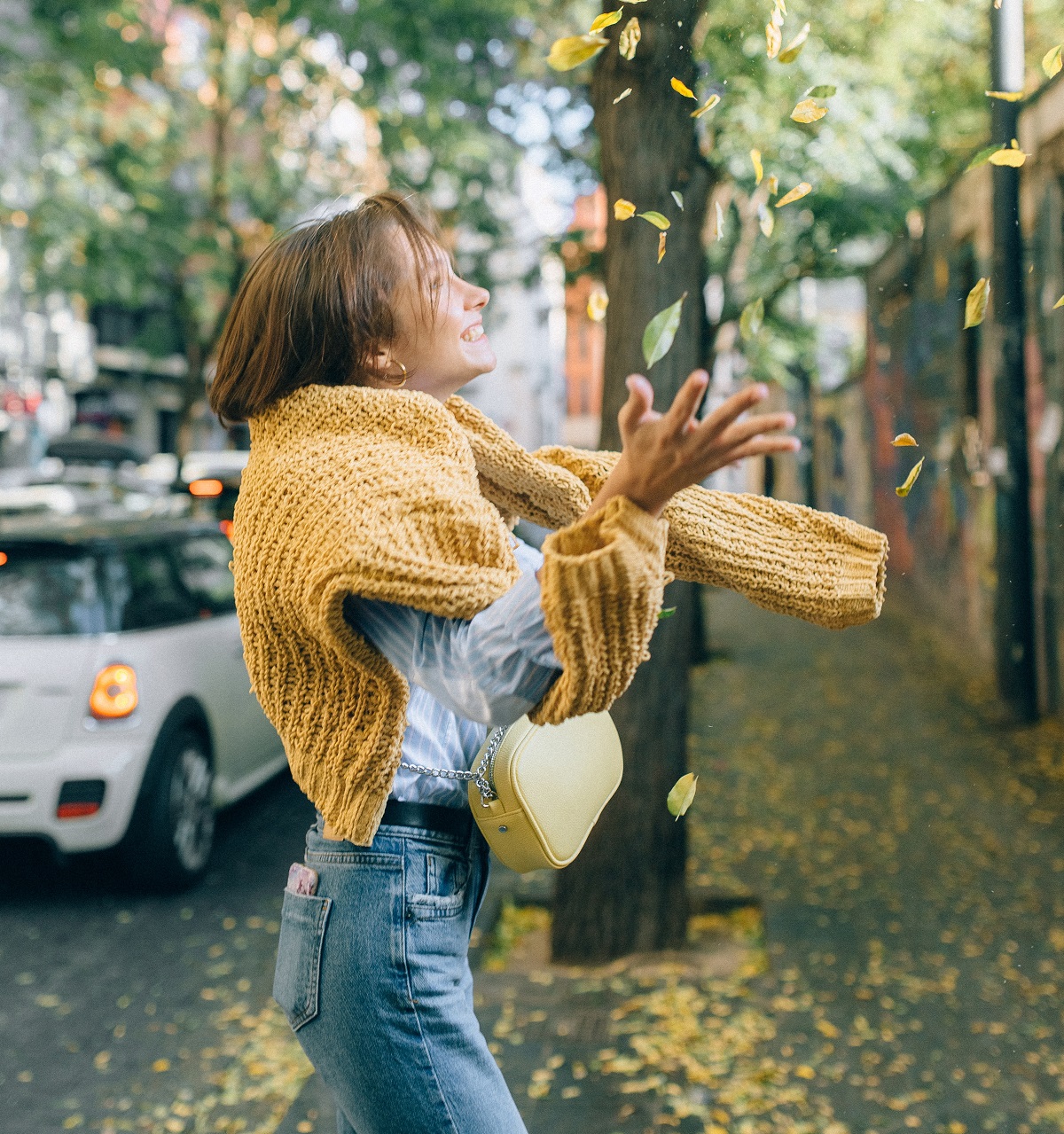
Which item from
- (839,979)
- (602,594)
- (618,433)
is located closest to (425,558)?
(602,594)

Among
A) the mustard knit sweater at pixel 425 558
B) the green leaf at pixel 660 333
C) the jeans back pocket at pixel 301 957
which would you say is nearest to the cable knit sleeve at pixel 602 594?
the mustard knit sweater at pixel 425 558

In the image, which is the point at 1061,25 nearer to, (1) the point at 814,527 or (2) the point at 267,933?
(1) the point at 814,527

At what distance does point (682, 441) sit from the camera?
1098 mm

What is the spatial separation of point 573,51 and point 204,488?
9.56 metres

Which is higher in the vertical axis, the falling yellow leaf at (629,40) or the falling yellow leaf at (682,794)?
the falling yellow leaf at (629,40)

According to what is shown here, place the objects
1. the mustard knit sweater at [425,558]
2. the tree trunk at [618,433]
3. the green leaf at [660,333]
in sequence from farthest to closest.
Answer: the tree trunk at [618,433] < the green leaf at [660,333] < the mustard knit sweater at [425,558]

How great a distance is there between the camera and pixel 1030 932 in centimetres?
441

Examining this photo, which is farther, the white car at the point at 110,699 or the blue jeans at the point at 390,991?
the white car at the point at 110,699

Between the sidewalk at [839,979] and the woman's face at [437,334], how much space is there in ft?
7.61

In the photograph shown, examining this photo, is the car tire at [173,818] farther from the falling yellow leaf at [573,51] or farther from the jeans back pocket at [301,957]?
the falling yellow leaf at [573,51]

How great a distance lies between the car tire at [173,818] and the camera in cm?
496

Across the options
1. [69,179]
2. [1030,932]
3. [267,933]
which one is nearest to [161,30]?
[69,179]

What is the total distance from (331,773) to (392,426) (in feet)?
1.40

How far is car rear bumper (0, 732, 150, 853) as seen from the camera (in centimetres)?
473
